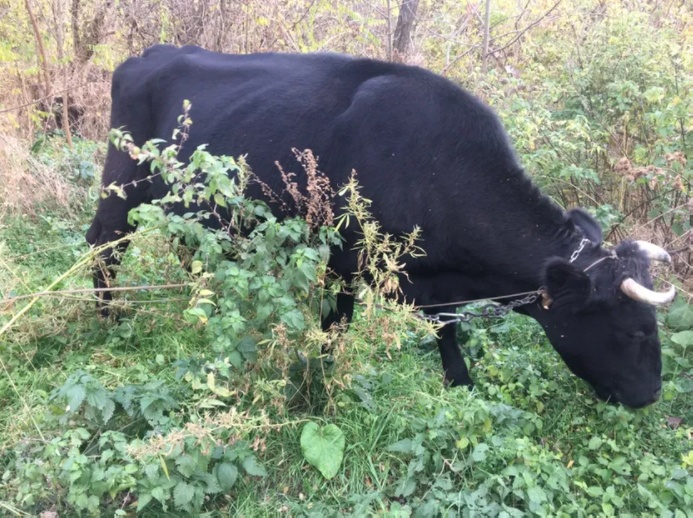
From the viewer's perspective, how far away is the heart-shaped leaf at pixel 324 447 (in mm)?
3275

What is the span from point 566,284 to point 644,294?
394mm

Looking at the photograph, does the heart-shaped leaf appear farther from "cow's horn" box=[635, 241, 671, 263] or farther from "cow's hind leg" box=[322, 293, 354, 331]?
"cow's horn" box=[635, 241, 671, 263]

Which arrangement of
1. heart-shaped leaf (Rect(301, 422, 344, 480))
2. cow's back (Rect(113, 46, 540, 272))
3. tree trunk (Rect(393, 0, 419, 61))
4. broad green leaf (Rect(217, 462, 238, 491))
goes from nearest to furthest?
1. broad green leaf (Rect(217, 462, 238, 491))
2. heart-shaped leaf (Rect(301, 422, 344, 480))
3. cow's back (Rect(113, 46, 540, 272))
4. tree trunk (Rect(393, 0, 419, 61))

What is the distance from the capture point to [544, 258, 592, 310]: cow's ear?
3.29 m

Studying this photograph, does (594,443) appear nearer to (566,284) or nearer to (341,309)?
(566,284)

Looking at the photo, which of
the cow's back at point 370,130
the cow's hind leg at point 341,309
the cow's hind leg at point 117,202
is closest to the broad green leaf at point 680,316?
the cow's back at point 370,130

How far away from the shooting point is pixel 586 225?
3.79 metres

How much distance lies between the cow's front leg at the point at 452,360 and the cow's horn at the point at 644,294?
1.24 metres

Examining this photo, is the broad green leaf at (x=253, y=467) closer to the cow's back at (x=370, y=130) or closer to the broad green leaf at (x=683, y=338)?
the cow's back at (x=370, y=130)

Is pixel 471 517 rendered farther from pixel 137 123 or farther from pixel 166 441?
pixel 137 123

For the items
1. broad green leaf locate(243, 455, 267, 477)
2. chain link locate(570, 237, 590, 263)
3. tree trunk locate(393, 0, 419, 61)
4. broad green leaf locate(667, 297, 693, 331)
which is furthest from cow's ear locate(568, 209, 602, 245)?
tree trunk locate(393, 0, 419, 61)

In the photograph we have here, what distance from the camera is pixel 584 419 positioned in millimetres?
3641

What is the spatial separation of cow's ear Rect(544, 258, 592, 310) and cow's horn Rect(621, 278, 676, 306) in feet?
0.61

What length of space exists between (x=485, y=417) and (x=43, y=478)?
2273 millimetres
